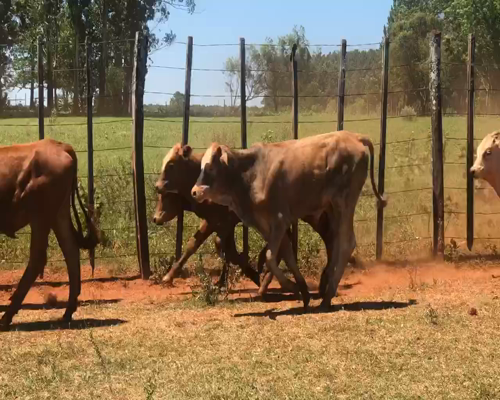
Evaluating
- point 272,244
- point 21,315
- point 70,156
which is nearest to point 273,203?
point 272,244

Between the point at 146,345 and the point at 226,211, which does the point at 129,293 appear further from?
the point at 146,345

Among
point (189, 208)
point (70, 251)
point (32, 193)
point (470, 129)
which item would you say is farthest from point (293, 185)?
point (470, 129)

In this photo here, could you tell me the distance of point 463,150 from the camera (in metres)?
20.8

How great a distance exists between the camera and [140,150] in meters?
11.0

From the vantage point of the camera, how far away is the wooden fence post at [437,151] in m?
11.6

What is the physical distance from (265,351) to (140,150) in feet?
16.4

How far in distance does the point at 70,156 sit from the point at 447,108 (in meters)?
19.5

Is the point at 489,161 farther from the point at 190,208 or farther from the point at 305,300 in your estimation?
the point at 190,208

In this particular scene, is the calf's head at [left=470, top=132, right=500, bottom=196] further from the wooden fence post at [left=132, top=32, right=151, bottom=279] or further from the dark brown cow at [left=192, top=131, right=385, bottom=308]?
the wooden fence post at [left=132, top=32, right=151, bottom=279]

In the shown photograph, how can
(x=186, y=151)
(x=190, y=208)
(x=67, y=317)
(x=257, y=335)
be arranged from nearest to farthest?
1. (x=257, y=335)
2. (x=67, y=317)
3. (x=186, y=151)
4. (x=190, y=208)

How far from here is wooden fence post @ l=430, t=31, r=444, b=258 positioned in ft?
37.9

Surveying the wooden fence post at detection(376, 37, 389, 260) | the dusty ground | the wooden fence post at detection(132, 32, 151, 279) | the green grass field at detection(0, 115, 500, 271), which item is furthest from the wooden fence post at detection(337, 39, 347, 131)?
the wooden fence post at detection(132, 32, 151, 279)

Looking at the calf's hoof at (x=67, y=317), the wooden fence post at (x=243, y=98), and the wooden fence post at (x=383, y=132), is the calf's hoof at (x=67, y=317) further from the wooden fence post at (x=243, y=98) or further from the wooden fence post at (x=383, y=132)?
the wooden fence post at (x=383, y=132)

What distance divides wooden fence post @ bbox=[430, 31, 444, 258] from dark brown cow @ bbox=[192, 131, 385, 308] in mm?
2806
